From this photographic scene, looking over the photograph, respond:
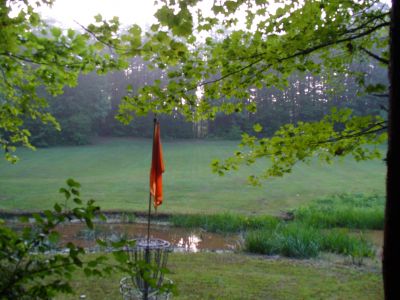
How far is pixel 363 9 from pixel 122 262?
3019 millimetres

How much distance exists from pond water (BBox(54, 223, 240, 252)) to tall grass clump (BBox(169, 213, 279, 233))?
0.17m

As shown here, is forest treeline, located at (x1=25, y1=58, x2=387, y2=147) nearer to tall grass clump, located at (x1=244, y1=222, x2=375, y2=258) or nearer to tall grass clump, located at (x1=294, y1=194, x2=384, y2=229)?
tall grass clump, located at (x1=294, y1=194, x2=384, y2=229)

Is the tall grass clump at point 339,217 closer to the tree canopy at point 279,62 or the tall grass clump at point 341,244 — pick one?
the tall grass clump at point 341,244

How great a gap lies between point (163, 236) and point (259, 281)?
4.89 metres

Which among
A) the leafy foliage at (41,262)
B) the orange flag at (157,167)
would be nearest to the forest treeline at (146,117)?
the orange flag at (157,167)

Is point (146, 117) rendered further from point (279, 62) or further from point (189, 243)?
point (279, 62)

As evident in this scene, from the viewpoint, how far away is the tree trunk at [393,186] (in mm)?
1918

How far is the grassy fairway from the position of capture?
5.55 m

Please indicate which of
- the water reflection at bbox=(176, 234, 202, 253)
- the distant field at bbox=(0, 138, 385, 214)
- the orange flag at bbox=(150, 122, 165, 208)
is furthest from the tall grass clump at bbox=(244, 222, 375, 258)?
the orange flag at bbox=(150, 122, 165, 208)

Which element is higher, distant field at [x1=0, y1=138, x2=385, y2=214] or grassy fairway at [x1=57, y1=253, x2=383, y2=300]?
distant field at [x1=0, y1=138, x2=385, y2=214]

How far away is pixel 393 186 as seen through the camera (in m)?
1.95

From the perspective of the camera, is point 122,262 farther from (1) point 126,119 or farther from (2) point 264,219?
(2) point 264,219

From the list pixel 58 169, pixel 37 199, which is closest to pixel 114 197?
pixel 37 199

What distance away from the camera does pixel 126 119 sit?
3514 mm
